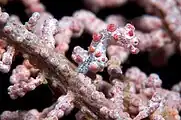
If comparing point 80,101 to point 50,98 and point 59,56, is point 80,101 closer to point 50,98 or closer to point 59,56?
point 59,56

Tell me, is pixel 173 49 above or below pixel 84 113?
above

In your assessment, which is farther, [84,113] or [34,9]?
[34,9]

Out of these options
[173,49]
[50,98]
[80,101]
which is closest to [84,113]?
[80,101]

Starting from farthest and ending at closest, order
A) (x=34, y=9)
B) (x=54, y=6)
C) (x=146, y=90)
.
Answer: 1. (x=54, y=6)
2. (x=34, y=9)
3. (x=146, y=90)

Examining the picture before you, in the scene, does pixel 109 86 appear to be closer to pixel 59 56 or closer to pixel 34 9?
pixel 59 56

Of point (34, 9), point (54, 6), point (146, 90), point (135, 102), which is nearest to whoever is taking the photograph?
point (135, 102)

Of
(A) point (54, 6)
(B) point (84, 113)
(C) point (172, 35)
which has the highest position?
(A) point (54, 6)
